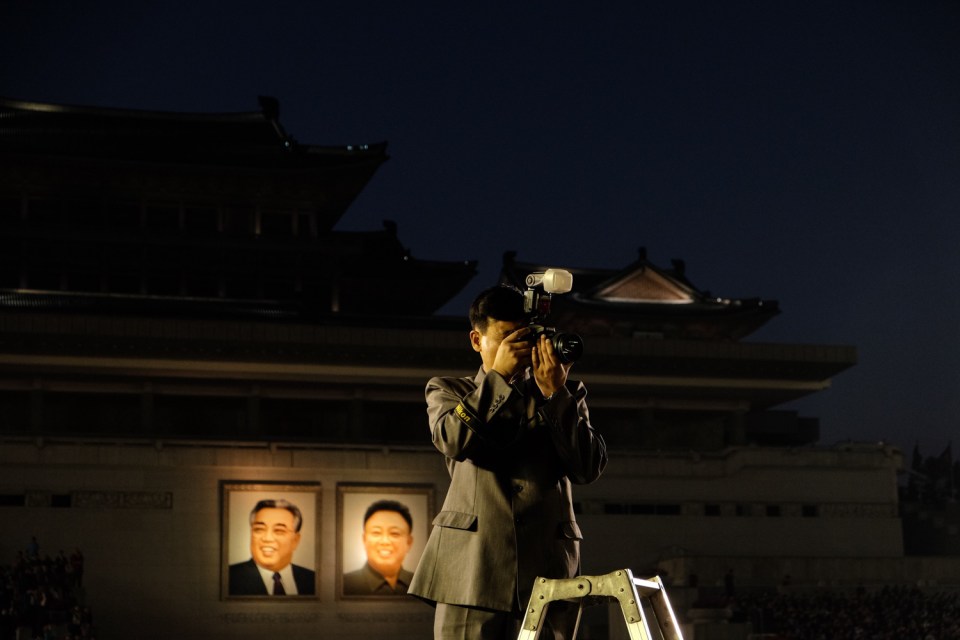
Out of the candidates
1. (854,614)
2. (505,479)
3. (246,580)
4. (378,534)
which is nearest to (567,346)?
(505,479)

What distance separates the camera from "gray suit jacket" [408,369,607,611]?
158 inches

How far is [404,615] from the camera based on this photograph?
88.3ft

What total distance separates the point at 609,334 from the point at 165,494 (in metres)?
10.9

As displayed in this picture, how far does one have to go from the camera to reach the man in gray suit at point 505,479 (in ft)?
13.1

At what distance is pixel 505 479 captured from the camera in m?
4.13

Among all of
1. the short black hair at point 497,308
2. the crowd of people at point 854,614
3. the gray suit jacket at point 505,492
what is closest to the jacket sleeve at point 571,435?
the gray suit jacket at point 505,492

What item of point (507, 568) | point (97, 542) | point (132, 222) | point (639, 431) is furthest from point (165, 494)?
point (507, 568)

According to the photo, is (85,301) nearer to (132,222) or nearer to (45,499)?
(132,222)

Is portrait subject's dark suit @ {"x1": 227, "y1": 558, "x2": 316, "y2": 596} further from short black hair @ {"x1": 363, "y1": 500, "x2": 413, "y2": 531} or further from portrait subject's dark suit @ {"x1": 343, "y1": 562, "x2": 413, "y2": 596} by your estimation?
short black hair @ {"x1": 363, "y1": 500, "x2": 413, "y2": 531}

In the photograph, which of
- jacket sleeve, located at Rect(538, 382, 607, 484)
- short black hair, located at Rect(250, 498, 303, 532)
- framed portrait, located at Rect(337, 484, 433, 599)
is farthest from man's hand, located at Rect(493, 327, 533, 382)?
short black hair, located at Rect(250, 498, 303, 532)

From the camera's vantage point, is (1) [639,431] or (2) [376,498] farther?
(1) [639,431]

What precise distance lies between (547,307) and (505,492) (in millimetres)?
522

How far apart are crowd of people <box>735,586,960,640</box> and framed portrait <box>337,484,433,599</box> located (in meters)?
5.90

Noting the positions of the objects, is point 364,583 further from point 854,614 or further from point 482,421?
point 482,421
